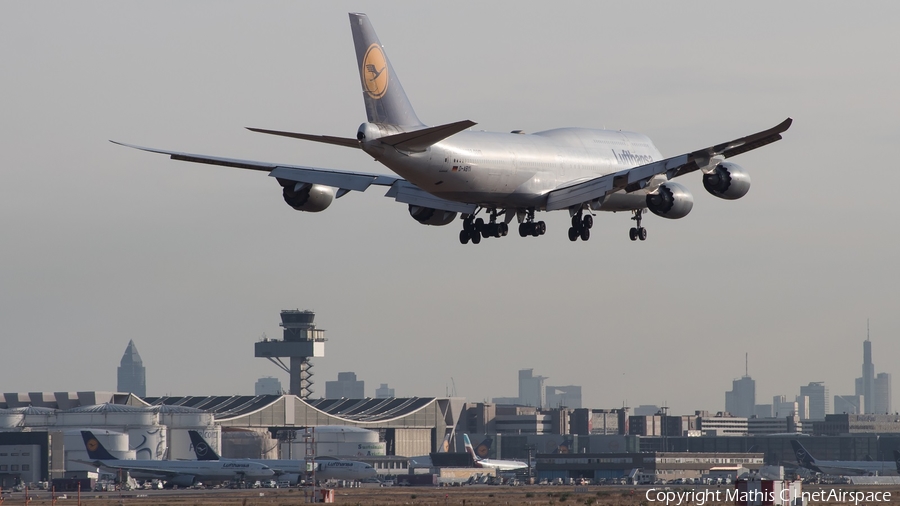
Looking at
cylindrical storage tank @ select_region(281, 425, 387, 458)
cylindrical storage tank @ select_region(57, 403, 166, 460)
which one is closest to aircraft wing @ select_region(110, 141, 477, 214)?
cylindrical storage tank @ select_region(57, 403, 166, 460)

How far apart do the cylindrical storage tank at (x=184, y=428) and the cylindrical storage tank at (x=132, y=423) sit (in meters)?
3.36

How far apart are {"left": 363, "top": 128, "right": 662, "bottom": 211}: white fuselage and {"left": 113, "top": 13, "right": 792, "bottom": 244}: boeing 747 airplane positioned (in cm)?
5

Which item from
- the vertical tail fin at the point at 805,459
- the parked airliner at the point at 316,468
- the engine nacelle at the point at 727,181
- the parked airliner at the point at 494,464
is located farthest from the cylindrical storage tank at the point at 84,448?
the engine nacelle at the point at 727,181

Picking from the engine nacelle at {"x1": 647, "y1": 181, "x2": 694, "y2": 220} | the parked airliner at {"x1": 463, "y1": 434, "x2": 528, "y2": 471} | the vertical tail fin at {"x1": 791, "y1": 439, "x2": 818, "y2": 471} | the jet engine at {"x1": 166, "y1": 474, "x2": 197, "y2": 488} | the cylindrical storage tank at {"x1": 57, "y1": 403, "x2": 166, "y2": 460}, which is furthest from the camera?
the parked airliner at {"x1": 463, "y1": 434, "x2": 528, "y2": 471}

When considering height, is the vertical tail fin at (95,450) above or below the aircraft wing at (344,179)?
below

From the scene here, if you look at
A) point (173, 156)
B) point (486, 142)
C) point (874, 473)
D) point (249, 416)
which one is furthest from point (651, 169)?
point (249, 416)

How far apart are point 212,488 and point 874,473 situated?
7367cm

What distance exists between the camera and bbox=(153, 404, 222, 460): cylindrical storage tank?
16125cm

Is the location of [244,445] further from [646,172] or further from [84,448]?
[646,172]

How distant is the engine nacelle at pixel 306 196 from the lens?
171 ft

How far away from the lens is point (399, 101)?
50219 millimetres

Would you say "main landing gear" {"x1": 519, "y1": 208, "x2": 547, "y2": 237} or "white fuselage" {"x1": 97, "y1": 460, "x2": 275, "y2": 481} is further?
"white fuselage" {"x1": 97, "y1": 460, "x2": 275, "y2": 481}

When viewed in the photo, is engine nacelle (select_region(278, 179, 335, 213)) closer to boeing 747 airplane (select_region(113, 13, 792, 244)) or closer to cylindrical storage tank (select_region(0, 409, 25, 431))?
boeing 747 airplane (select_region(113, 13, 792, 244))

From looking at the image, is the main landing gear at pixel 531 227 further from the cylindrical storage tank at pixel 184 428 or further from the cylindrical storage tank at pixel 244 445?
the cylindrical storage tank at pixel 244 445
